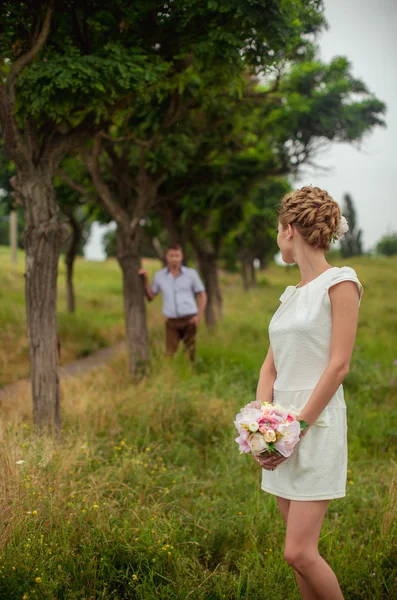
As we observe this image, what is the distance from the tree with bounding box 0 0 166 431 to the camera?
5.40m

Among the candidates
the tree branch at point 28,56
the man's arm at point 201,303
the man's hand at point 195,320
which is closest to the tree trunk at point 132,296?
the man's hand at point 195,320

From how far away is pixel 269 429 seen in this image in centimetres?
279

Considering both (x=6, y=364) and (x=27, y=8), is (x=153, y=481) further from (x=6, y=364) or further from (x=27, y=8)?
(x=6, y=364)

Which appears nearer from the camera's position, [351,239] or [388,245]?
[351,239]

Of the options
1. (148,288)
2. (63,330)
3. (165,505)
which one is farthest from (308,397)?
(63,330)

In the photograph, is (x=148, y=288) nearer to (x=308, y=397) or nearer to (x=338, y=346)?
(x=308, y=397)

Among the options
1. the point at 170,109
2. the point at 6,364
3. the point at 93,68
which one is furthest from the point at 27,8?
the point at 6,364

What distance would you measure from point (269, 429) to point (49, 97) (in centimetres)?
401

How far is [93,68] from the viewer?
17.8ft

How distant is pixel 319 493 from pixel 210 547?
1671 mm

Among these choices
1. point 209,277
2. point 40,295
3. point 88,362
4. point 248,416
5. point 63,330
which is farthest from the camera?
point 209,277

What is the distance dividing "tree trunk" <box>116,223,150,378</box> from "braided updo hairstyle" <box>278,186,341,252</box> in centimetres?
682

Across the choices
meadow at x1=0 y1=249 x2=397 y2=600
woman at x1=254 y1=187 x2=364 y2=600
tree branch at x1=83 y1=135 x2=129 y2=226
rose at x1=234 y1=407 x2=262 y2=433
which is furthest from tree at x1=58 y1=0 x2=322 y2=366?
rose at x1=234 y1=407 x2=262 y2=433

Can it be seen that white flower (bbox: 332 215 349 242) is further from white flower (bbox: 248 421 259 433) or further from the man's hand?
the man's hand
